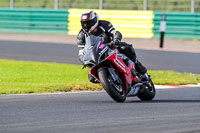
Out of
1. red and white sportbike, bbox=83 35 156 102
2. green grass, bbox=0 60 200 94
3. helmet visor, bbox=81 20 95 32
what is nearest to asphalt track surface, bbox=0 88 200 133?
red and white sportbike, bbox=83 35 156 102

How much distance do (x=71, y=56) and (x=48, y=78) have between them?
6195 mm

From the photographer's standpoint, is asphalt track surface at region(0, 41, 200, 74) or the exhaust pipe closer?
the exhaust pipe

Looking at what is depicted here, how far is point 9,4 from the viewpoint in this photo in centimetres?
2923

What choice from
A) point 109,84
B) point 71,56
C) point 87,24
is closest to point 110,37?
point 87,24

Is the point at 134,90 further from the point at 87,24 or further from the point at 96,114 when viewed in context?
the point at 96,114

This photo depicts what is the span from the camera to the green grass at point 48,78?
35.6ft

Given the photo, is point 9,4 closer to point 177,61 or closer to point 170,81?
point 177,61

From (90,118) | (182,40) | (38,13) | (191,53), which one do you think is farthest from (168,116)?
(38,13)

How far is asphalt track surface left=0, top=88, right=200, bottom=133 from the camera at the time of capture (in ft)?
21.2

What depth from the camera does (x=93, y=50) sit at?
856 centimetres

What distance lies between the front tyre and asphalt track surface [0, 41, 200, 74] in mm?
6427

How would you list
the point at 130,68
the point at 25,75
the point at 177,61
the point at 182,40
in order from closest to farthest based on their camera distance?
the point at 130,68 < the point at 25,75 < the point at 177,61 < the point at 182,40

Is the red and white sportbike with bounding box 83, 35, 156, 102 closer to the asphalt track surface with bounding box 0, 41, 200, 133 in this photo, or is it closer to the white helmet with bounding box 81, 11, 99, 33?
the asphalt track surface with bounding box 0, 41, 200, 133

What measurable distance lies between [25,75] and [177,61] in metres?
5.82
